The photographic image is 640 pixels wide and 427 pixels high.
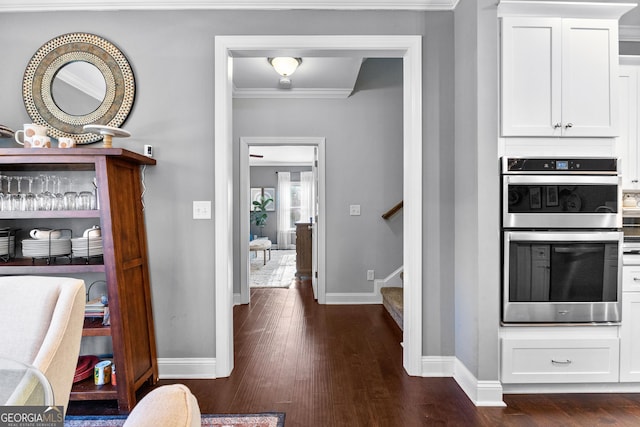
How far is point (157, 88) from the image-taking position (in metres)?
2.34

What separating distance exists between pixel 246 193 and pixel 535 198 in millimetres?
3127

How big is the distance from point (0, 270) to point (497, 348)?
2845 millimetres

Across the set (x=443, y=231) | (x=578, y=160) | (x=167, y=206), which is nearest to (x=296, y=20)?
(x=167, y=206)

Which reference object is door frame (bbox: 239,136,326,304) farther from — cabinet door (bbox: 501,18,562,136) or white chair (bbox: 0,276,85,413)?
white chair (bbox: 0,276,85,413)

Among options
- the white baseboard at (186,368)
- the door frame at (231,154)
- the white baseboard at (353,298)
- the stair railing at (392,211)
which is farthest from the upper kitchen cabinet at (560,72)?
the white baseboard at (353,298)

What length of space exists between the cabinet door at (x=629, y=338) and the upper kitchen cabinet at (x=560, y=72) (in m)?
1.03

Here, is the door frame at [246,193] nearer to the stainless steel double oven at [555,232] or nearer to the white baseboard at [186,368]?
the white baseboard at [186,368]

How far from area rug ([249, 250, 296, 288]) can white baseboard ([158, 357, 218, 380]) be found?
2.85 meters

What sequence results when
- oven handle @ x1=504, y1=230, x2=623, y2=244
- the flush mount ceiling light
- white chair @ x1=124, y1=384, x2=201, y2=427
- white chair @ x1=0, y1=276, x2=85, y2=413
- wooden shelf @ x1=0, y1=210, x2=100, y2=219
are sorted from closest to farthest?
white chair @ x1=124, y1=384, x2=201, y2=427
white chair @ x1=0, y1=276, x2=85, y2=413
wooden shelf @ x1=0, y1=210, x2=100, y2=219
oven handle @ x1=504, y1=230, x2=623, y2=244
the flush mount ceiling light

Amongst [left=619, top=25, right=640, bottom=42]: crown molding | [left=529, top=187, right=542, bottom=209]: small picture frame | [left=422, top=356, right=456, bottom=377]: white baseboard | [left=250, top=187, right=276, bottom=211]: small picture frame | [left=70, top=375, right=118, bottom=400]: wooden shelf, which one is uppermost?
[left=619, top=25, right=640, bottom=42]: crown molding

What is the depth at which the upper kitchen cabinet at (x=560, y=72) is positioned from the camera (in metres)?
2.05

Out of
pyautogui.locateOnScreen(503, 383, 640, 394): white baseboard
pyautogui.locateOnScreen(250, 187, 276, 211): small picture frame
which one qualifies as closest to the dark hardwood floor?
pyautogui.locateOnScreen(503, 383, 640, 394): white baseboard

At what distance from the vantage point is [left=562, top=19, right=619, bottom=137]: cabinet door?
2066mm

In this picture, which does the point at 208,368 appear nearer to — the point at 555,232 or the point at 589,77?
the point at 555,232
